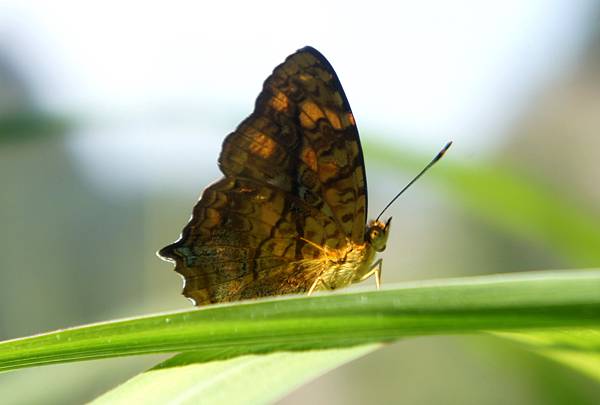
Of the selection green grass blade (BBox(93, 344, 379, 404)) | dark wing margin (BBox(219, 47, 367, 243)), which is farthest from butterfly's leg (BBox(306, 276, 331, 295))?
green grass blade (BBox(93, 344, 379, 404))

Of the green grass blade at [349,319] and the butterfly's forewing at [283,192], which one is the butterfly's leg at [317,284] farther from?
the green grass blade at [349,319]

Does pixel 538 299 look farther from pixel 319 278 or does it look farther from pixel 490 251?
pixel 490 251

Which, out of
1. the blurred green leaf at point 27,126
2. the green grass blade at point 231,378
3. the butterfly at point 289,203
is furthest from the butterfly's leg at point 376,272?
the blurred green leaf at point 27,126

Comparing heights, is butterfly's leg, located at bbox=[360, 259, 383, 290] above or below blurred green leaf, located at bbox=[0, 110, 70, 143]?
below

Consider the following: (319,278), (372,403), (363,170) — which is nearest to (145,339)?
(319,278)

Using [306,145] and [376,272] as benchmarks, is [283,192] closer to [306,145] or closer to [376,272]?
[306,145]

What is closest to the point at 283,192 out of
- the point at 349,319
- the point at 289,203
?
the point at 289,203

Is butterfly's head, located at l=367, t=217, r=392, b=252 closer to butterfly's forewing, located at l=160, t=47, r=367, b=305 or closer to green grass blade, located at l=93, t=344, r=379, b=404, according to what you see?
butterfly's forewing, located at l=160, t=47, r=367, b=305
